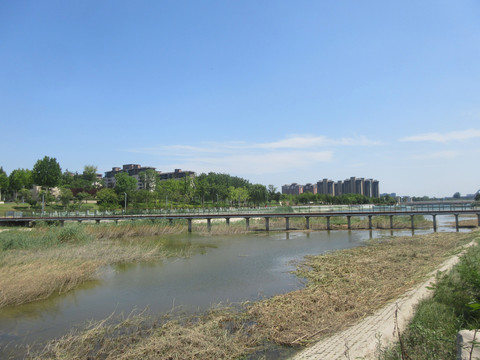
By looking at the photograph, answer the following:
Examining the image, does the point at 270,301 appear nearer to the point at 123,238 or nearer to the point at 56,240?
the point at 56,240

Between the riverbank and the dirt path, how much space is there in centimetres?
59

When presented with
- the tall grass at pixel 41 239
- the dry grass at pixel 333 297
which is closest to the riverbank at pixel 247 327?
the dry grass at pixel 333 297

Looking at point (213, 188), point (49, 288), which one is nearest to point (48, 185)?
point (213, 188)

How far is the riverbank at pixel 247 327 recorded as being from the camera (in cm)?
888

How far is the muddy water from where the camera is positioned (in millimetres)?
12141

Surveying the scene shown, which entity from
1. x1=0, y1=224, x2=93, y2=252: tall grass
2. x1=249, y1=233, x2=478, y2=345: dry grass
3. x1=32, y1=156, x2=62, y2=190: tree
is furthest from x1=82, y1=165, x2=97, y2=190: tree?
x1=249, y1=233, x2=478, y2=345: dry grass

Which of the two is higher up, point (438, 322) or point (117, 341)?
point (438, 322)

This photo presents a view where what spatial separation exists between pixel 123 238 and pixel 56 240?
13.8 meters

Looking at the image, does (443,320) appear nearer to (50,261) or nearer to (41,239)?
(50,261)

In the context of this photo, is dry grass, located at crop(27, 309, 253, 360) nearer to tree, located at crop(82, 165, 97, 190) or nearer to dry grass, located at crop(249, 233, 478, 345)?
dry grass, located at crop(249, 233, 478, 345)

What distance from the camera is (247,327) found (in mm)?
10680

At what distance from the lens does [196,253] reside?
95.9 feet

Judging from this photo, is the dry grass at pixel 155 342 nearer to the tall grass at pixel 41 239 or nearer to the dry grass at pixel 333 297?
the dry grass at pixel 333 297

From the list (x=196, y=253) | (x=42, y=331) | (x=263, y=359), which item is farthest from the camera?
(x=196, y=253)
